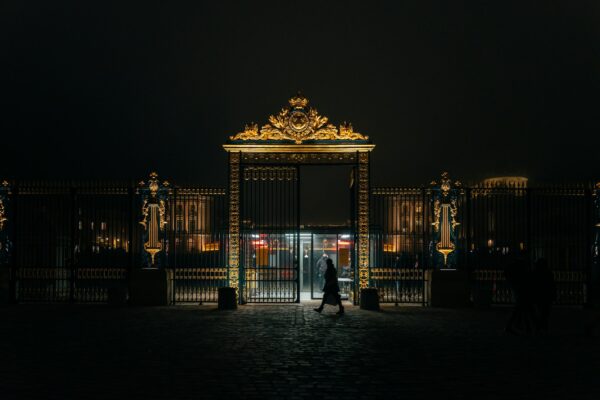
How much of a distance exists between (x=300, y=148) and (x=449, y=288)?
5699mm

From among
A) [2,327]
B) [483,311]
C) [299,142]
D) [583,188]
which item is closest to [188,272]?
[299,142]

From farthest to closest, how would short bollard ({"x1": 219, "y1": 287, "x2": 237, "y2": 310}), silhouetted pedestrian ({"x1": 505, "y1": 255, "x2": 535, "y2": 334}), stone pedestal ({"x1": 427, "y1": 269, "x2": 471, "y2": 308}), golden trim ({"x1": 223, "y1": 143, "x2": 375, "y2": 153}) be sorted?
A: stone pedestal ({"x1": 427, "y1": 269, "x2": 471, "y2": 308}), golden trim ({"x1": 223, "y1": 143, "x2": 375, "y2": 153}), short bollard ({"x1": 219, "y1": 287, "x2": 237, "y2": 310}), silhouetted pedestrian ({"x1": 505, "y1": 255, "x2": 535, "y2": 334})

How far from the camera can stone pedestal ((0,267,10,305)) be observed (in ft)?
67.3

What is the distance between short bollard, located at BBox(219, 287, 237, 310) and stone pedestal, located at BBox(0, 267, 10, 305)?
6.37 meters

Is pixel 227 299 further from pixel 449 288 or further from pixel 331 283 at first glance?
pixel 449 288

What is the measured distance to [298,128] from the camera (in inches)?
779

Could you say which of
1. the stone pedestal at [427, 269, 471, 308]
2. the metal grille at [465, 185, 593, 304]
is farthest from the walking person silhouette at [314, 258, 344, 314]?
the metal grille at [465, 185, 593, 304]

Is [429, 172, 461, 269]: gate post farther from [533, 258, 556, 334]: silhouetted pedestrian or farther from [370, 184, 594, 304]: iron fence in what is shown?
[533, 258, 556, 334]: silhouetted pedestrian

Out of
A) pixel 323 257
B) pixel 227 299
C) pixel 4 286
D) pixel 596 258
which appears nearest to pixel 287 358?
pixel 227 299

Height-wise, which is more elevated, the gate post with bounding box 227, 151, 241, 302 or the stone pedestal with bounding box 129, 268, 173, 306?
the gate post with bounding box 227, 151, 241, 302

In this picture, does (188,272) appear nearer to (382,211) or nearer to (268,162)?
(268,162)

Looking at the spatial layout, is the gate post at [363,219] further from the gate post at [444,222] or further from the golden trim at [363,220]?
the gate post at [444,222]

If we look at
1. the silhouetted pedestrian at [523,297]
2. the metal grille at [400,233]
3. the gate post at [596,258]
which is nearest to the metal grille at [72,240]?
the metal grille at [400,233]

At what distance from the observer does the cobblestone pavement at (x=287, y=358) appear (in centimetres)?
816
